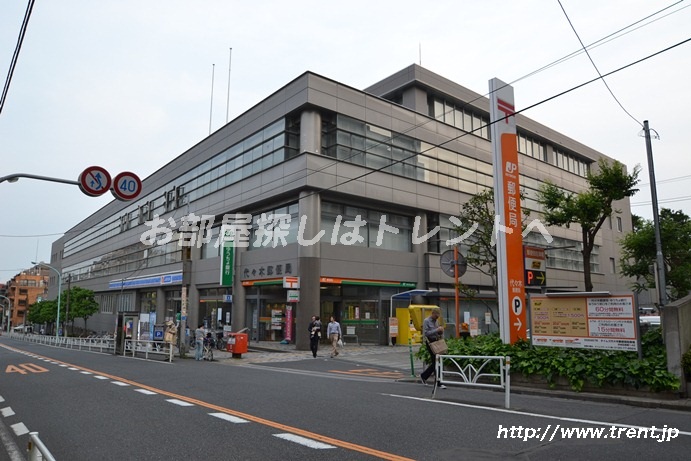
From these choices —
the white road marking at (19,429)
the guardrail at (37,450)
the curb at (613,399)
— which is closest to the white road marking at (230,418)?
the white road marking at (19,429)

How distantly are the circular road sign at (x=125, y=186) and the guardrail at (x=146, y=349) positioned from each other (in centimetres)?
1105

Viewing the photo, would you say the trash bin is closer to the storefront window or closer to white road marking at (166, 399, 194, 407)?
the storefront window

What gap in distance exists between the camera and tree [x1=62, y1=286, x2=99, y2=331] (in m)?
54.9

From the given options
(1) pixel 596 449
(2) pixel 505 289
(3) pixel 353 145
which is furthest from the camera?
(3) pixel 353 145

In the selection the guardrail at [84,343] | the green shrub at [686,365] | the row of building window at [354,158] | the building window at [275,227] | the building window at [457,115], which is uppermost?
the building window at [457,115]

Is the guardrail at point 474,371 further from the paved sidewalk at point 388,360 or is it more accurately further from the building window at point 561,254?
the building window at point 561,254

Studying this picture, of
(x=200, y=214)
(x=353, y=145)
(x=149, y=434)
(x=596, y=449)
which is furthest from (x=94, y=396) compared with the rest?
(x=200, y=214)

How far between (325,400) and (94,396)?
496cm

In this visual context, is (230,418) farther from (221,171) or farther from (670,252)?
(670,252)

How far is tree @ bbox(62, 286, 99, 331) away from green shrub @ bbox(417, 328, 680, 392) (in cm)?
5353

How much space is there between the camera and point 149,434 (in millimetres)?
6938

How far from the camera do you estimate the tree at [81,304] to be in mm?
54906

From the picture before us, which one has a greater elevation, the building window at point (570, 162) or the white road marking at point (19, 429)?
the building window at point (570, 162)

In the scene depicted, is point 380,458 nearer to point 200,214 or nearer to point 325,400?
point 325,400
